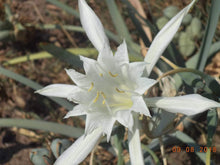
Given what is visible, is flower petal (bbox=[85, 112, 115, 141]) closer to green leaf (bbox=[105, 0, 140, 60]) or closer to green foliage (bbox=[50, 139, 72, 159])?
green foliage (bbox=[50, 139, 72, 159])

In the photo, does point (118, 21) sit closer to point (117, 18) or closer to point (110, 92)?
point (117, 18)

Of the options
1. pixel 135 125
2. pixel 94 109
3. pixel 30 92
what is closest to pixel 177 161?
pixel 135 125

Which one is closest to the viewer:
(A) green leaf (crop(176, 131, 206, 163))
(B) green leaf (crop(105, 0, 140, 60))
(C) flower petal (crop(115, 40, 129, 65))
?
(C) flower petal (crop(115, 40, 129, 65))

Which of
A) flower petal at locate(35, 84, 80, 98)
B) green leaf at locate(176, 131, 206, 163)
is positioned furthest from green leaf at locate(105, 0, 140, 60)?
flower petal at locate(35, 84, 80, 98)

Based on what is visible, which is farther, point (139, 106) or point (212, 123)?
point (212, 123)

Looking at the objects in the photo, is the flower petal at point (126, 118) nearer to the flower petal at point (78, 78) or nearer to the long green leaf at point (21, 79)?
the flower petal at point (78, 78)

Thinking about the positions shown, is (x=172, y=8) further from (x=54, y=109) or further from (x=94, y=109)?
(x=94, y=109)

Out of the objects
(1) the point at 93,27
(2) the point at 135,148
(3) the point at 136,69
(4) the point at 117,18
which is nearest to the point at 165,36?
(3) the point at 136,69

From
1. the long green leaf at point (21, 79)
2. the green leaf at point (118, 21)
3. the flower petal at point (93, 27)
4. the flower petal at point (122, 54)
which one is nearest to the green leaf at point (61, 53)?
the flower petal at point (93, 27)

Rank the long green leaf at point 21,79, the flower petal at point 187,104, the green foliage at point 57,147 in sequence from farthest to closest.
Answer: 1. the long green leaf at point 21,79
2. the green foliage at point 57,147
3. the flower petal at point 187,104
